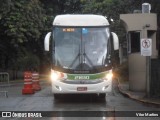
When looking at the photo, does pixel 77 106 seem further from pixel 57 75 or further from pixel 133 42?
pixel 133 42

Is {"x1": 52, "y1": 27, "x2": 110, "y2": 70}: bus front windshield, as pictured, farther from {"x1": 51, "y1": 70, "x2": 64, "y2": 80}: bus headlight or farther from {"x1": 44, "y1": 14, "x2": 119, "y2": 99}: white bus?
{"x1": 51, "y1": 70, "x2": 64, "y2": 80}: bus headlight

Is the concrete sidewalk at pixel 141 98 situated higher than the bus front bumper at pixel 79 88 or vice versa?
the bus front bumper at pixel 79 88

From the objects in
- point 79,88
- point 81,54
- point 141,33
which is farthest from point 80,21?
point 141,33

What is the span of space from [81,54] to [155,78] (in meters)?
3.94

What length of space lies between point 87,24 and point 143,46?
2709 mm

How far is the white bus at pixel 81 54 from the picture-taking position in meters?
19.6

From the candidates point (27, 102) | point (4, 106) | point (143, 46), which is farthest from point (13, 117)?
point (143, 46)

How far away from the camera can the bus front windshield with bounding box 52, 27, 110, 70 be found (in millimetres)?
19812

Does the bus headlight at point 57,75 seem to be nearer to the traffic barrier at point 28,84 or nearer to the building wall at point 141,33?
the traffic barrier at point 28,84

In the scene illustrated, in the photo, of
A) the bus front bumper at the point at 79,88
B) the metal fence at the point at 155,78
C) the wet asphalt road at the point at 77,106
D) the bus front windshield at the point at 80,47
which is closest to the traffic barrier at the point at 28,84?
the wet asphalt road at the point at 77,106

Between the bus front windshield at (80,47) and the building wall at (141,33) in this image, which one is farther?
the building wall at (141,33)

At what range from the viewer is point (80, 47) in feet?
65.4

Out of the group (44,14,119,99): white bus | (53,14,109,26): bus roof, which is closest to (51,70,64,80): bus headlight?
(44,14,119,99): white bus

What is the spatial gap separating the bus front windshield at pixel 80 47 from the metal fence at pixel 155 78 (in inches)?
114
